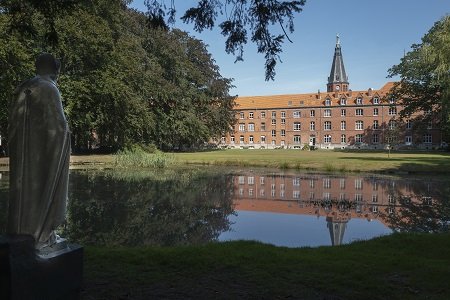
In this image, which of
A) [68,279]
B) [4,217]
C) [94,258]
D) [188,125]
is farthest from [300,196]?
[188,125]

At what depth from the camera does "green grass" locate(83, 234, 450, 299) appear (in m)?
4.80

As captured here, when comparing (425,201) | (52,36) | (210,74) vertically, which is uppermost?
(210,74)

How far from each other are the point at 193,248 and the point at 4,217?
582 centimetres

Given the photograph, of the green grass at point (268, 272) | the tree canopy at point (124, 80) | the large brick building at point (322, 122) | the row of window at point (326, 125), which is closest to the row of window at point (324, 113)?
the large brick building at point (322, 122)

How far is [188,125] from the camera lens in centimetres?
4922

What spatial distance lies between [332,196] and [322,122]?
71448 mm

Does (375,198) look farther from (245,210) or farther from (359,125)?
(359,125)

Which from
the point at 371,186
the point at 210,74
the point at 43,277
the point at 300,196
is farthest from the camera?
the point at 210,74

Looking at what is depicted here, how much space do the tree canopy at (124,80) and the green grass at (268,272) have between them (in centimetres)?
1637

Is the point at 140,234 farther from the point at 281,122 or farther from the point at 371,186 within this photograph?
the point at 281,122

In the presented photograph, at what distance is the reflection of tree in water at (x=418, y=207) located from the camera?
11.0 m

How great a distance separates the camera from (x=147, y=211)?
1228cm

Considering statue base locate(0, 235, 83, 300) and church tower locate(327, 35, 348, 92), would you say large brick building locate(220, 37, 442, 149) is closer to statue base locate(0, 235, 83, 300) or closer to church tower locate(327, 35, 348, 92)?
church tower locate(327, 35, 348, 92)

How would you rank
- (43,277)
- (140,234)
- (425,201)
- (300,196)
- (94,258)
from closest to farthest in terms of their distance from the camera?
(43,277)
(94,258)
(140,234)
(425,201)
(300,196)
